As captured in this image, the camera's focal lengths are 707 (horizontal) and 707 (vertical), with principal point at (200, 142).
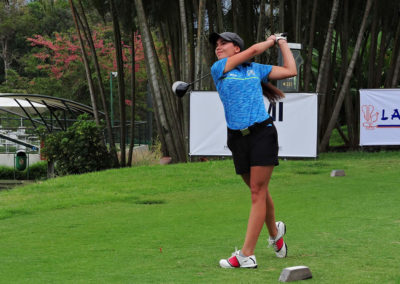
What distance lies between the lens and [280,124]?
16453 mm

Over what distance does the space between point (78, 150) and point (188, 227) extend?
11.2m

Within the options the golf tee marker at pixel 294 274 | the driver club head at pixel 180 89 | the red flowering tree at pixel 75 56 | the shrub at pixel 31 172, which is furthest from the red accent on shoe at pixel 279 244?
the red flowering tree at pixel 75 56

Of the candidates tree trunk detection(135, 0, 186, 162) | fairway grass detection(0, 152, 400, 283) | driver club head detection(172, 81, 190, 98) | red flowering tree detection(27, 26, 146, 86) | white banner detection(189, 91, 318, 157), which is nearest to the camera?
fairway grass detection(0, 152, 400, 283)

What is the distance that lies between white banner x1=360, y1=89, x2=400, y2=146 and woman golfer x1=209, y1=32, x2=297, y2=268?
13339 millimetres

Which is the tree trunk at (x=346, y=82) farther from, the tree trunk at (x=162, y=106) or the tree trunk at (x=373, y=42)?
the tree trunk at (x=162, y=106)

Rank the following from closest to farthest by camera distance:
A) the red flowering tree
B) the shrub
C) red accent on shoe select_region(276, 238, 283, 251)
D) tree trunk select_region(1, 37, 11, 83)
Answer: red accent on shoe select_region(276, 238, 283, 251) → the shrub → the red flowering tree → tree trunk select_region(1, 37, 11, 83)

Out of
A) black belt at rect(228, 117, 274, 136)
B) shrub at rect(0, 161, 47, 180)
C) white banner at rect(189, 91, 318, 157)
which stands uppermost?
black belt at rect(228, 117, 274, 136)

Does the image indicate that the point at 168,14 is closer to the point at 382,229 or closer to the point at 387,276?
the point at 382,229

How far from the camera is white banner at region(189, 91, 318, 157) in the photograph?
1641cm

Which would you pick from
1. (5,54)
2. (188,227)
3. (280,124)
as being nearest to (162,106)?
(280,124)

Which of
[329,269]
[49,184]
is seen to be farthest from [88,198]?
[329,269]

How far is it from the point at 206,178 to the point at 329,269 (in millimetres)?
8246

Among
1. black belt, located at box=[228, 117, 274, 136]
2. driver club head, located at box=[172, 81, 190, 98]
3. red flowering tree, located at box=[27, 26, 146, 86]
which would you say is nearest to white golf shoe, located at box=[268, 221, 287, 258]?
black belt, located at box=[228, 117, 274, 136]

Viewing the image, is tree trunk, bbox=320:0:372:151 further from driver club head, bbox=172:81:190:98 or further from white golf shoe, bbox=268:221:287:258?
white golf shoe, bbox=268:221:287:258
